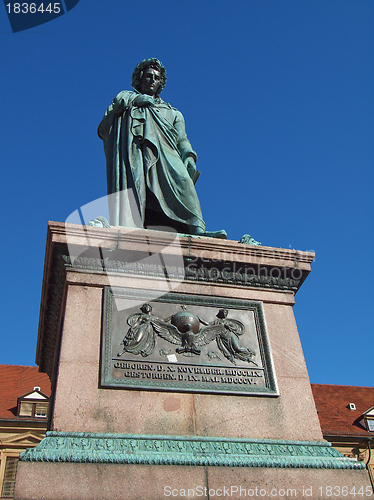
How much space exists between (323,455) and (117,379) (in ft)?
6.58

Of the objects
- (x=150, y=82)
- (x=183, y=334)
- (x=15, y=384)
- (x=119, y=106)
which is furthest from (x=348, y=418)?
(x=183, y=334)

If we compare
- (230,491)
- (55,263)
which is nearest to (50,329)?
(55,263)

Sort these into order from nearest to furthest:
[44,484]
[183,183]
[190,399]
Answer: [44,484]
[190,399]
[183,183]

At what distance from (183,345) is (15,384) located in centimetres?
2412

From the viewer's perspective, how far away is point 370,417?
26656 millimetres

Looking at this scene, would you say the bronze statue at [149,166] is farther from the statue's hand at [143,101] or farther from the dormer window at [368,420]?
the dormer window at [368,420]

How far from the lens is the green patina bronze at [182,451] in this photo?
4066mm

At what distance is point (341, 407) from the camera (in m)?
28.9

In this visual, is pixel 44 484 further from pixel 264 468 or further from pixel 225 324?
pixel 225 324

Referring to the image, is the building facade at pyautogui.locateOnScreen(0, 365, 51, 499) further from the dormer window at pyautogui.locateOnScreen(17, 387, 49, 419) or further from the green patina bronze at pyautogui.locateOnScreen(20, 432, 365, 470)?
the green patina bronze at pyautogui.locateOnScreen(20, 432, 365, 470)

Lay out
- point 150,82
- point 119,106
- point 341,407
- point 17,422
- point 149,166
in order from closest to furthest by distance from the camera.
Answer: point 149,166 < point 119,106 < point 150,82 < point 17,422 < point 341,407

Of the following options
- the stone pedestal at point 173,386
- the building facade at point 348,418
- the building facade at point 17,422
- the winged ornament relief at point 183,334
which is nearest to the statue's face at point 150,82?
the stone pedestal at point 173,386

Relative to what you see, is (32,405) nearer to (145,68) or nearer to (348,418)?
(348,418)

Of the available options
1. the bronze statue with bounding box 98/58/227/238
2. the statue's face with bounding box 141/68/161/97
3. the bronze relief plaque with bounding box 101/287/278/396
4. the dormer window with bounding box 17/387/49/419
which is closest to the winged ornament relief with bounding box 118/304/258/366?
the bronze relief plaque with bounding box 101/287/278/396
